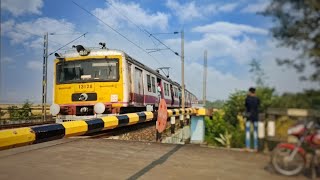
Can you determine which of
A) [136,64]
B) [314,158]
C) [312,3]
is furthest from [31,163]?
[136,64]

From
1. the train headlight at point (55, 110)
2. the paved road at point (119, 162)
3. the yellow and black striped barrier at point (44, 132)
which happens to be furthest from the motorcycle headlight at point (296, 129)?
the train headlight at point (55, 110)

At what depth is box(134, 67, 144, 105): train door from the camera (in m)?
14.1

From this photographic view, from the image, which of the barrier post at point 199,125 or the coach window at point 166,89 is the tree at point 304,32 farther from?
the coach window at point 166,89

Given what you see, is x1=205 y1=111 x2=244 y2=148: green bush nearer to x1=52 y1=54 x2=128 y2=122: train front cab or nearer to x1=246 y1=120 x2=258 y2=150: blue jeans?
x1=246 y1=120 x2=258 y2=150: blue jeans

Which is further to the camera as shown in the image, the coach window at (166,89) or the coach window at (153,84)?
the coach window at (166,89)

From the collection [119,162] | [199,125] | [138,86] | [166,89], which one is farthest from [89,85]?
[199,125]

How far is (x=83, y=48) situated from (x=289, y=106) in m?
11.0

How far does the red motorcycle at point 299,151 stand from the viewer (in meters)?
2.29

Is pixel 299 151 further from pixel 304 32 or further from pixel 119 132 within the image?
pixel 119 132

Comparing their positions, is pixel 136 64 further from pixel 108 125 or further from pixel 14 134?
pixel 14 134

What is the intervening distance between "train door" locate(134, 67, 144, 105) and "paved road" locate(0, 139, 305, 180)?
6507mm

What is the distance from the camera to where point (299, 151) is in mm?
2480

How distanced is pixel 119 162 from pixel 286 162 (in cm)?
356

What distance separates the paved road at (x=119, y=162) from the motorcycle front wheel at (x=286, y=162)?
358 millimetres
